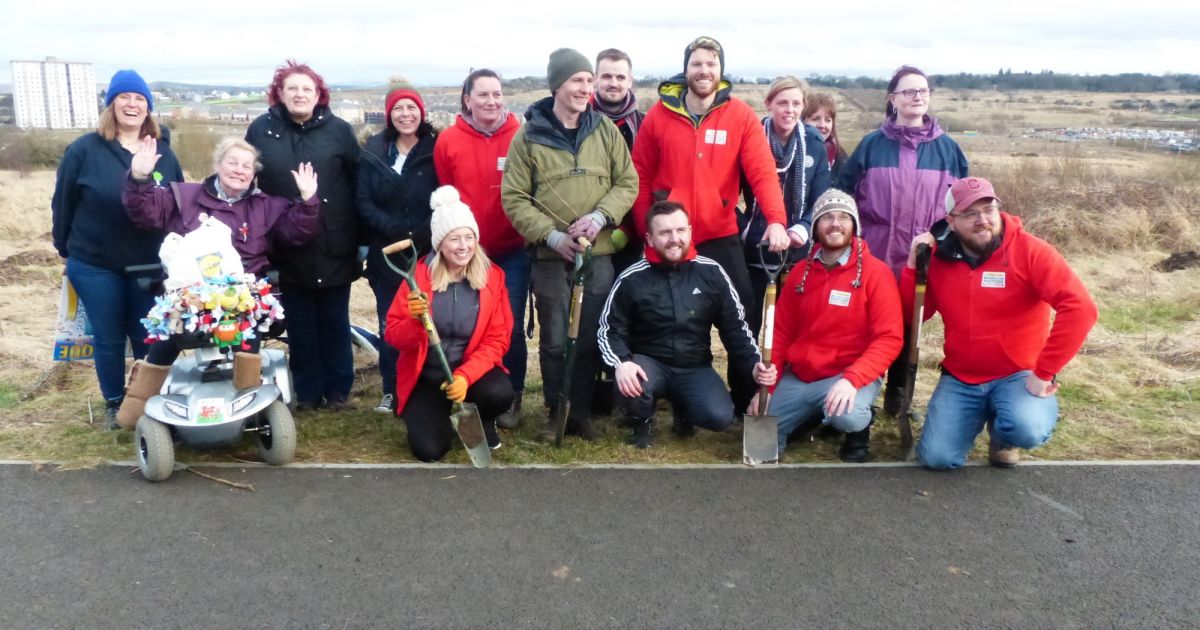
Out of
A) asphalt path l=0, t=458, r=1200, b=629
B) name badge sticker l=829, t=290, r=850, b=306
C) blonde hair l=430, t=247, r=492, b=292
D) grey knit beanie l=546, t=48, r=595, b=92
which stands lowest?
asphalt path l=0, t=458, r=1200, b=629

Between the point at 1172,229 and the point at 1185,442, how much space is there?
27.5ft

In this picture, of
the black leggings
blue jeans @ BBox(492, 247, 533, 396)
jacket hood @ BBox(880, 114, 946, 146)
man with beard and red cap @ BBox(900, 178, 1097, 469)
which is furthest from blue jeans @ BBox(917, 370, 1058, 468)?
blue jeans @ BBox(492, 247, 533, 396)

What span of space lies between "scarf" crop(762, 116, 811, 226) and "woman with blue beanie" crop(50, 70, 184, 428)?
11.5 feet

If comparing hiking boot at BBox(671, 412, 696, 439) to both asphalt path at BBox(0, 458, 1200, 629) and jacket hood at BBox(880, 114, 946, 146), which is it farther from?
jacket hood at BBox(880, 114, 946, 146)

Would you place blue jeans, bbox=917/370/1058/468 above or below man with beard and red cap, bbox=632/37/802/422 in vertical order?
below

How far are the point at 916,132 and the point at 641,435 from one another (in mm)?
2324

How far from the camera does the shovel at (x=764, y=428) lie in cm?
469

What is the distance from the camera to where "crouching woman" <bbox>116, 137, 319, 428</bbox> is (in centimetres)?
463

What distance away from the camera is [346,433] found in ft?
16.9

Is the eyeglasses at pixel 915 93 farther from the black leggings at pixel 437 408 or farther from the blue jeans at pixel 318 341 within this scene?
the blue jeans at pixel 318 341

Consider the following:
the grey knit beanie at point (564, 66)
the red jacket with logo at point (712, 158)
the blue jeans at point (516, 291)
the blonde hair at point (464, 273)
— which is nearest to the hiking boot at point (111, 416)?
the blonde hair at point (464, 273)

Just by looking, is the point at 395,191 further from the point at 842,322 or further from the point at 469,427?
the point at 842,322

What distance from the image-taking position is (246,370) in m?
4.42

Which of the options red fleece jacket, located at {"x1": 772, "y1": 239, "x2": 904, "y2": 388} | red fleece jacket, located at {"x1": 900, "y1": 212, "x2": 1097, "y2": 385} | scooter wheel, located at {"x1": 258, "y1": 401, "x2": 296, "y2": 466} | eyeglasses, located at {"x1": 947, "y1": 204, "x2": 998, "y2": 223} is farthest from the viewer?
red fleece jacket, located at {"x1": 772, "y1": 239, "x2": 904, "y2": 388}
